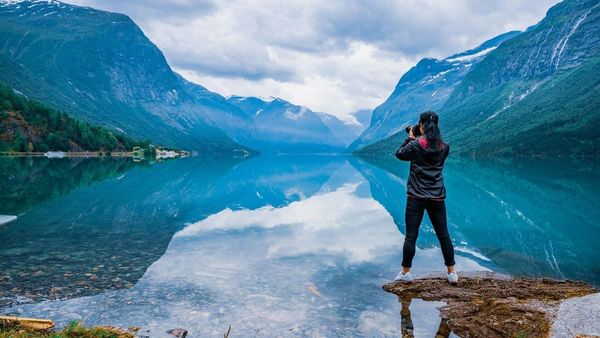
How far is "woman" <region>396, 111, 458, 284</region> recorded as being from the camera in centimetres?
1177

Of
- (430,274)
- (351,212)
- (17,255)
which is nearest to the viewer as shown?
(430,274)

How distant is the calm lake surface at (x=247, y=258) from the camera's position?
963 centimetres

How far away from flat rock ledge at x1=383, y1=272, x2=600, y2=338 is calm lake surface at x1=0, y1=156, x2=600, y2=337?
618mm

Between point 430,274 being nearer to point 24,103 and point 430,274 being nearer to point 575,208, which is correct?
point 575,208

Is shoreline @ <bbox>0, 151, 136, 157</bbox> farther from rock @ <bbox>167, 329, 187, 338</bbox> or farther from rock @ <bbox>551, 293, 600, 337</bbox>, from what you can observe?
rock @ <bbox>551, 293, 600, 337</bbox>

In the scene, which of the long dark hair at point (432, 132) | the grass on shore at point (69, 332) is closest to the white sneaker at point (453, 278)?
the long dark hair at point (432, 132)

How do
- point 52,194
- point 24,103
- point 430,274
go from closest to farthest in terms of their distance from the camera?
point 430,274
point 52,194
point 24,103

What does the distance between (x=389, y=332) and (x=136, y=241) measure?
40.2 feet

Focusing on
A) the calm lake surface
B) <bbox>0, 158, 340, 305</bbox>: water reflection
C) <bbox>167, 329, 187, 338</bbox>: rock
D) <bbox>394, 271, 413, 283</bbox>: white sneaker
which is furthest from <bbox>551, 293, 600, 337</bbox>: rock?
<bbox>0, 158, 340, 305</bbox>: water reflection

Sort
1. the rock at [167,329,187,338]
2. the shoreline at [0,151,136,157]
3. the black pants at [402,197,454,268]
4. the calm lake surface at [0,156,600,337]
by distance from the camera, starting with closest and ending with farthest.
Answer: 1. the rock at [167,329,187,338]
2. the calm lake surface at [0,156,600,337]
3. the black pants at [402,197,454,268]
4. the shoreline at [0,151,136,157]

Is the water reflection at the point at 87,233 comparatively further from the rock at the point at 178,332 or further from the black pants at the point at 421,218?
the black pants at the point at 421,218

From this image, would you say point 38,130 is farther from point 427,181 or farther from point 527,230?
point 427,181

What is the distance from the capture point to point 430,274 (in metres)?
13.5

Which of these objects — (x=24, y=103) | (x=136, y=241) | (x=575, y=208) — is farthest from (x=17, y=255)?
(x=24, y=103)
